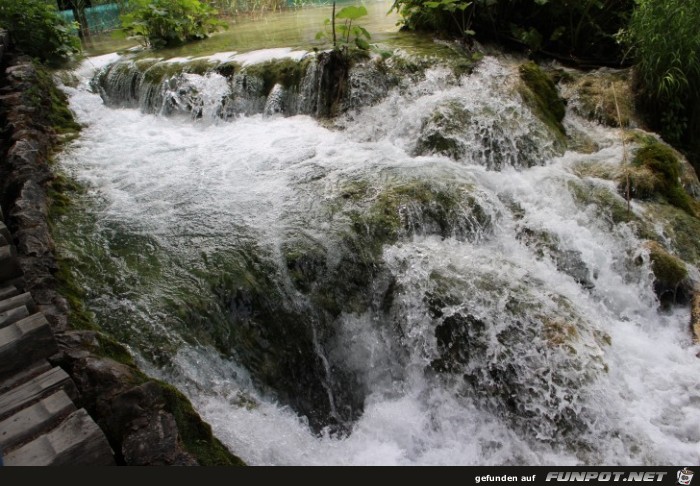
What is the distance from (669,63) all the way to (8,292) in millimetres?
7340

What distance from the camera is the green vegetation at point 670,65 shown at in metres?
5.66

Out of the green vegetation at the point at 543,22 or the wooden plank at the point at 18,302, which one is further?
the green vegetation at the point at 543,22

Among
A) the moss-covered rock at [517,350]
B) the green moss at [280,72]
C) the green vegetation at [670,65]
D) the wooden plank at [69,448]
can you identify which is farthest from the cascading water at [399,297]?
the green moss at [280,72]

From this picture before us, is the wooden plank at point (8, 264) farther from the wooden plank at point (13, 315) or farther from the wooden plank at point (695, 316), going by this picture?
the wooden plank at point (695, 316)

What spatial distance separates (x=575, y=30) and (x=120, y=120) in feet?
23.8

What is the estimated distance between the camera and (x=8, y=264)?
112 inches

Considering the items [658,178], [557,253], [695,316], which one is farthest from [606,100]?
[695,316]

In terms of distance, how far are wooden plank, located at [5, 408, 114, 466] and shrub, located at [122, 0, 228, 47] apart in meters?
9.38

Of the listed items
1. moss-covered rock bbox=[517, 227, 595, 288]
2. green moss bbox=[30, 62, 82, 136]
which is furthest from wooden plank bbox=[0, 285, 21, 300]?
moss-covered rock bbox=[517, 227, 595, 288]

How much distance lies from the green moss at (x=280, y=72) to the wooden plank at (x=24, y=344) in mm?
5394

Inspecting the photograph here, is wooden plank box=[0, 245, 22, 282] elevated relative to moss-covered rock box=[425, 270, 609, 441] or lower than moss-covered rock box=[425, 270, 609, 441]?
elevated

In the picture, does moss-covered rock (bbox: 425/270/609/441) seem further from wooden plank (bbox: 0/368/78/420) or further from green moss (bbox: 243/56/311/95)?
green moss (bbox: 243/56/311/95)

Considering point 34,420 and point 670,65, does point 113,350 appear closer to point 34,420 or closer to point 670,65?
point 34,420

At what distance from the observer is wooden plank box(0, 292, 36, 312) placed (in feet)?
8.54
